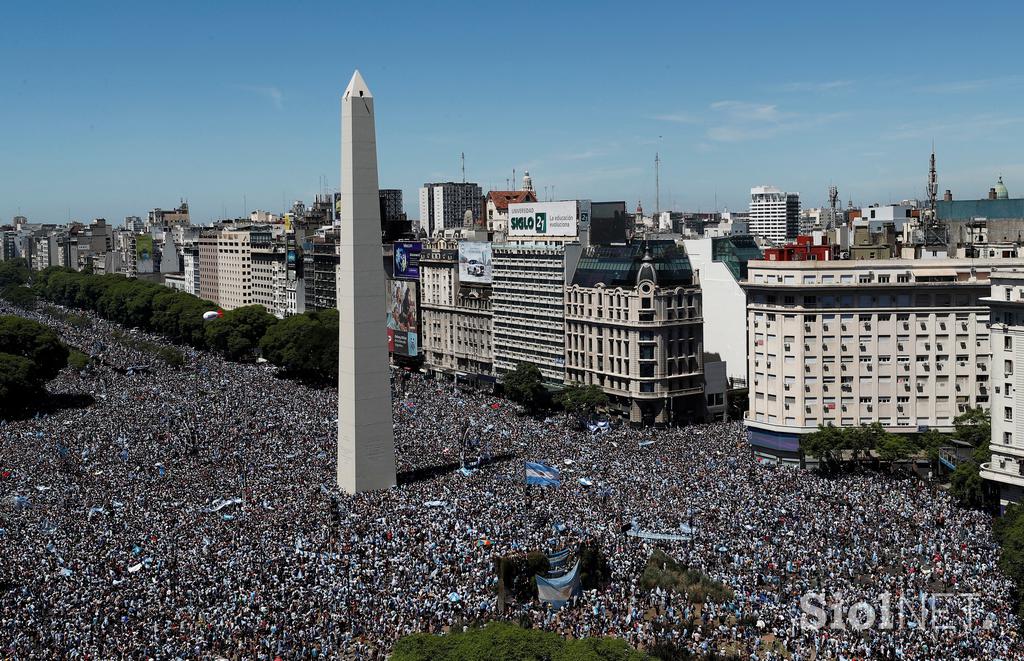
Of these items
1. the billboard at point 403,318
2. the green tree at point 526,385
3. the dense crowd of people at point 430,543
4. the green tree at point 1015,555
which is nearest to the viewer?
the dense crowd of people at point 430,543

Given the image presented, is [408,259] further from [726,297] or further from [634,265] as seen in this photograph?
[726,297]

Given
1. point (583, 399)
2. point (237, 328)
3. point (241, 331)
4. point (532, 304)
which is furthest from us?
point (237, 328)

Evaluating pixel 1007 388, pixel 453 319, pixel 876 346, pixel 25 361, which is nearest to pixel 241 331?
pixel 453 319

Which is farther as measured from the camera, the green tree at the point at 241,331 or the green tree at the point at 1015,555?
the green tree at the point at 241,331

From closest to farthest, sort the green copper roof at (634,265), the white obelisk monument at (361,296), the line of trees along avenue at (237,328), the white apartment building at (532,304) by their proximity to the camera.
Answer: the white obelisk monument at (361,296)
the green copper roof at (634,265)
the white apartment building at (532,304)
the line of trees along avenue at (237,328)

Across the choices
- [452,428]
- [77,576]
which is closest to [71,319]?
[452,428]

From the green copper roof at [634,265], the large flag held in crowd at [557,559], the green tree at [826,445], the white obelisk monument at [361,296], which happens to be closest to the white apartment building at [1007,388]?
the green tree at [826,445]

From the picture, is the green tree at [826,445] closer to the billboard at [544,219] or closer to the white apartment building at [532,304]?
the white apartment building at [532,304]
